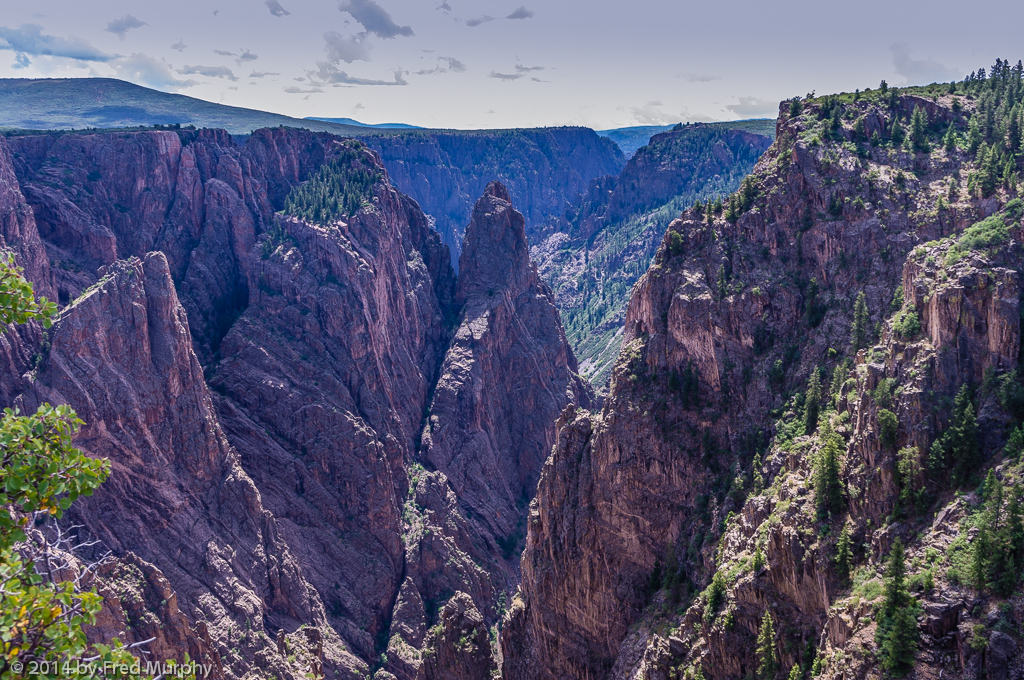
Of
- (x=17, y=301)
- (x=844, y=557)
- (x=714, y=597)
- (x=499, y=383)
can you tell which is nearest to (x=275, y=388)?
(x=499, y=383)

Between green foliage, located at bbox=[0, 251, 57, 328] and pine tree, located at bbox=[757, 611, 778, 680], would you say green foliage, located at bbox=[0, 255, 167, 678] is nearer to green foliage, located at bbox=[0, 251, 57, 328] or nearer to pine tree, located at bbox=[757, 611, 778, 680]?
green foliage, located at bbox=[0, 251, 57, 328]

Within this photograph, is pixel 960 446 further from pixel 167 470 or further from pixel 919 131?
pixel 167 470

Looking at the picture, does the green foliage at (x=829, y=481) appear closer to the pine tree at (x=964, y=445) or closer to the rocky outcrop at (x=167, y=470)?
the pine tree at (x=964, y=445)

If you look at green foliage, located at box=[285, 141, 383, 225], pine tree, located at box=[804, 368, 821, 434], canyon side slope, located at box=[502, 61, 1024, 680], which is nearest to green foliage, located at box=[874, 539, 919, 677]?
canyon side slope, located at box=[502, 61, 1024, 680]

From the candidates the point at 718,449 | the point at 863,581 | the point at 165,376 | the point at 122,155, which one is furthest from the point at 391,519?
the point at 863,581

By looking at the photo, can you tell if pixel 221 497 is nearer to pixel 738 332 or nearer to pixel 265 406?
pixel 265 406

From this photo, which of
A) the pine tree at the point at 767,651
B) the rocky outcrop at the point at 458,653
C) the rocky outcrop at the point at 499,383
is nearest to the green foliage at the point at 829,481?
the pine tree at the point at 767,651
